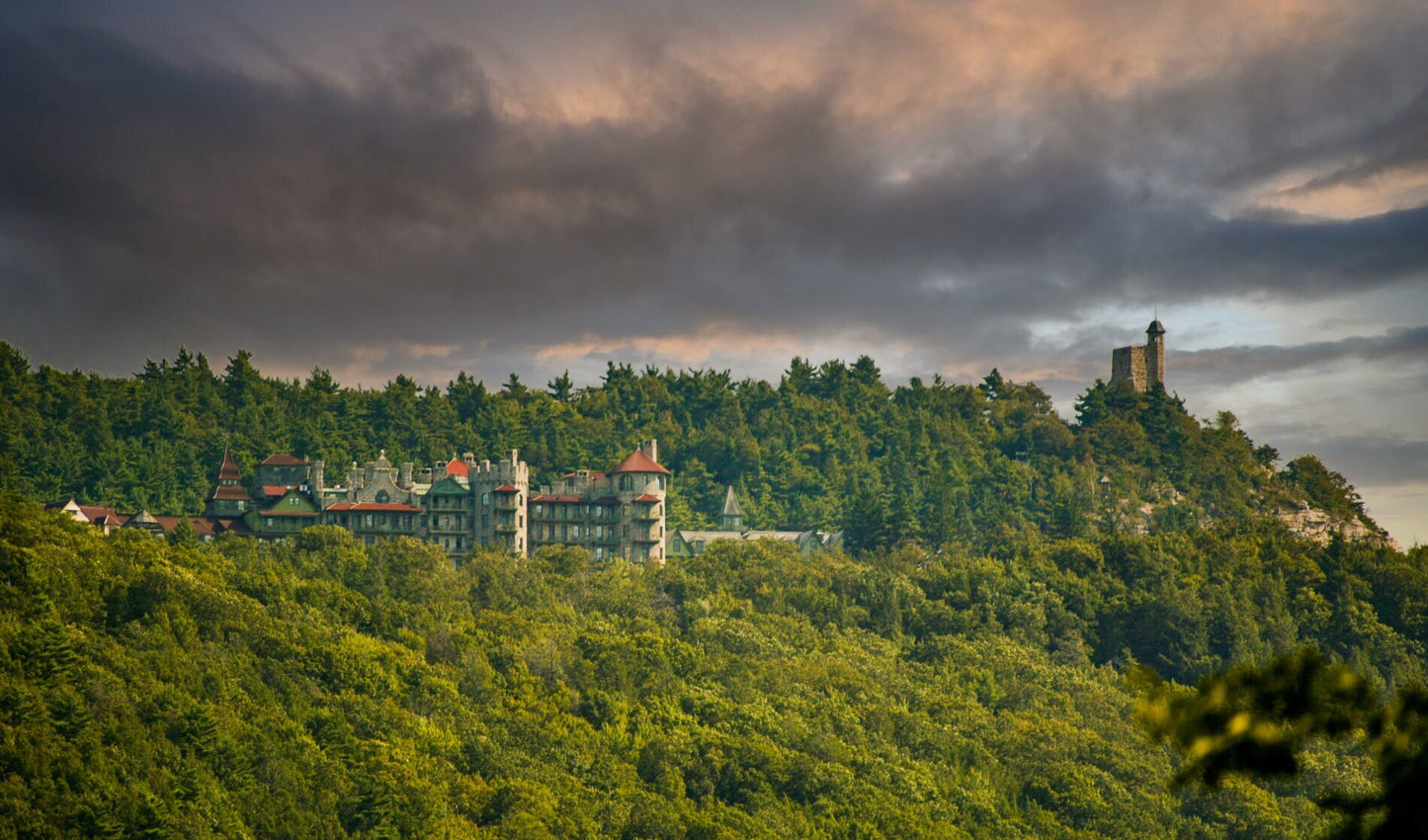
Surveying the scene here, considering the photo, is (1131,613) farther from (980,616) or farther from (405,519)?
(405,519)

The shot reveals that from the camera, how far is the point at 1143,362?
14550cm

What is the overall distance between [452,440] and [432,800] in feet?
211

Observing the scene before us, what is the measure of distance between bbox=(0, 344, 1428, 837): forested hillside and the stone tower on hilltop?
61.9 ft

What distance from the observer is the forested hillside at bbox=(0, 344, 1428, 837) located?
2030 inches

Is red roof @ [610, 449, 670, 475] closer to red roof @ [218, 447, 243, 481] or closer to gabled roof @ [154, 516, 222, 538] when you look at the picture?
gabled roof @ [154, 516, 222, 538]

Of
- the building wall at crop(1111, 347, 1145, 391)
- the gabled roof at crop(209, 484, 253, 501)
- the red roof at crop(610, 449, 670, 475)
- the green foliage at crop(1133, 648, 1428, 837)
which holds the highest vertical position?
the building wall at crop(1111, 347, 1145, 391)

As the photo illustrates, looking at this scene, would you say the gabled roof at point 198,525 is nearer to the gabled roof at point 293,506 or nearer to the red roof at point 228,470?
the gabled roof at point 293,506

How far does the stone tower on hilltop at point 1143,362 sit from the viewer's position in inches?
5679

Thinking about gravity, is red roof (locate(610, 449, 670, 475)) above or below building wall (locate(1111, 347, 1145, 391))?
below

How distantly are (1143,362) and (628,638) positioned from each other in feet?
307

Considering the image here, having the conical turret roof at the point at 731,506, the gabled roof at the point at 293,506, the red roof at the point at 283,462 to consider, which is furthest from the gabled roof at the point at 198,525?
the conical turret roof at the point at 731,506

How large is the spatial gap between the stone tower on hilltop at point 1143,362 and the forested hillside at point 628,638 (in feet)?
61.9

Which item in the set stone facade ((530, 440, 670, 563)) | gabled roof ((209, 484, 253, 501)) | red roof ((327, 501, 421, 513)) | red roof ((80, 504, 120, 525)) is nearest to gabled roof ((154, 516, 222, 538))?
gabled roof ((209, 484, 253, 501))

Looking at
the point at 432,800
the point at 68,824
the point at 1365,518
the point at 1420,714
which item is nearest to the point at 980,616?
the point at 432,800
